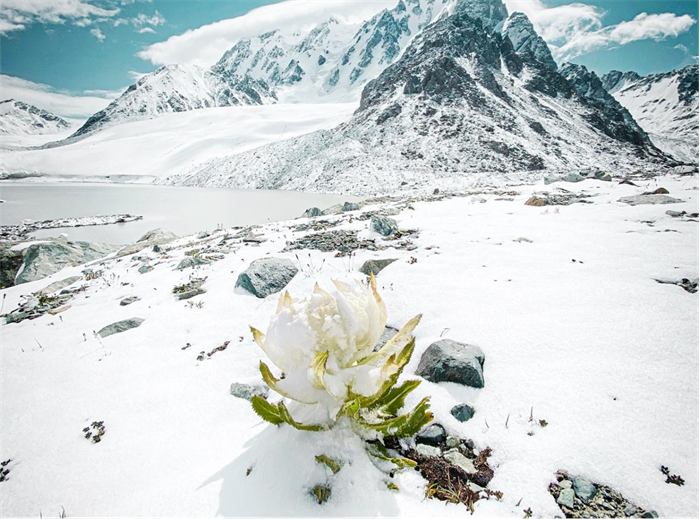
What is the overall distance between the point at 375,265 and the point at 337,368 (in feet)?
10.5

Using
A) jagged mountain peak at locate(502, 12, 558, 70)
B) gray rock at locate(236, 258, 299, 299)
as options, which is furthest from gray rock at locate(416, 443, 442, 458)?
jagged mountain peak at locate(502, 12, 558, 70)

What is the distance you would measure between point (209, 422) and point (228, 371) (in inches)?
25.9

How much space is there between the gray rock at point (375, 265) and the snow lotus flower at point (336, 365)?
9.65 feet

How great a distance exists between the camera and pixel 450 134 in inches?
1375

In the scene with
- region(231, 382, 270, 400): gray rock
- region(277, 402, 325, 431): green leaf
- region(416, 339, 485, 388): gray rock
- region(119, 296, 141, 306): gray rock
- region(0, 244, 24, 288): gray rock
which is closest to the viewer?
region(277, 402, 325, 431): green leaf

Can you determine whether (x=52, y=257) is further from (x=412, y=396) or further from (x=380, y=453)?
(x=380, y=453)

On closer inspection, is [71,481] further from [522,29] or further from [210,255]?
[522,29]

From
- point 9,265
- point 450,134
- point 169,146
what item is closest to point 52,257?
point 9,265

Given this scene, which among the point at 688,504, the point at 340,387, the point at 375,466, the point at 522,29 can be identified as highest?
the point at 522,29

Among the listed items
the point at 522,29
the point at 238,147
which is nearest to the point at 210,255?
the point at 238,147

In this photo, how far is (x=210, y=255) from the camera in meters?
7.14

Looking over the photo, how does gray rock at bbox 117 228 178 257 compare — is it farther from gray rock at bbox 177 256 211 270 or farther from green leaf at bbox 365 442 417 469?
green leaf at bbox 365 442 417 469

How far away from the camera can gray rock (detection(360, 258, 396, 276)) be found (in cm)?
478

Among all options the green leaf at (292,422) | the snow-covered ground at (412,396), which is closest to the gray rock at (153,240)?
the snow-covered ground at (412,396)
